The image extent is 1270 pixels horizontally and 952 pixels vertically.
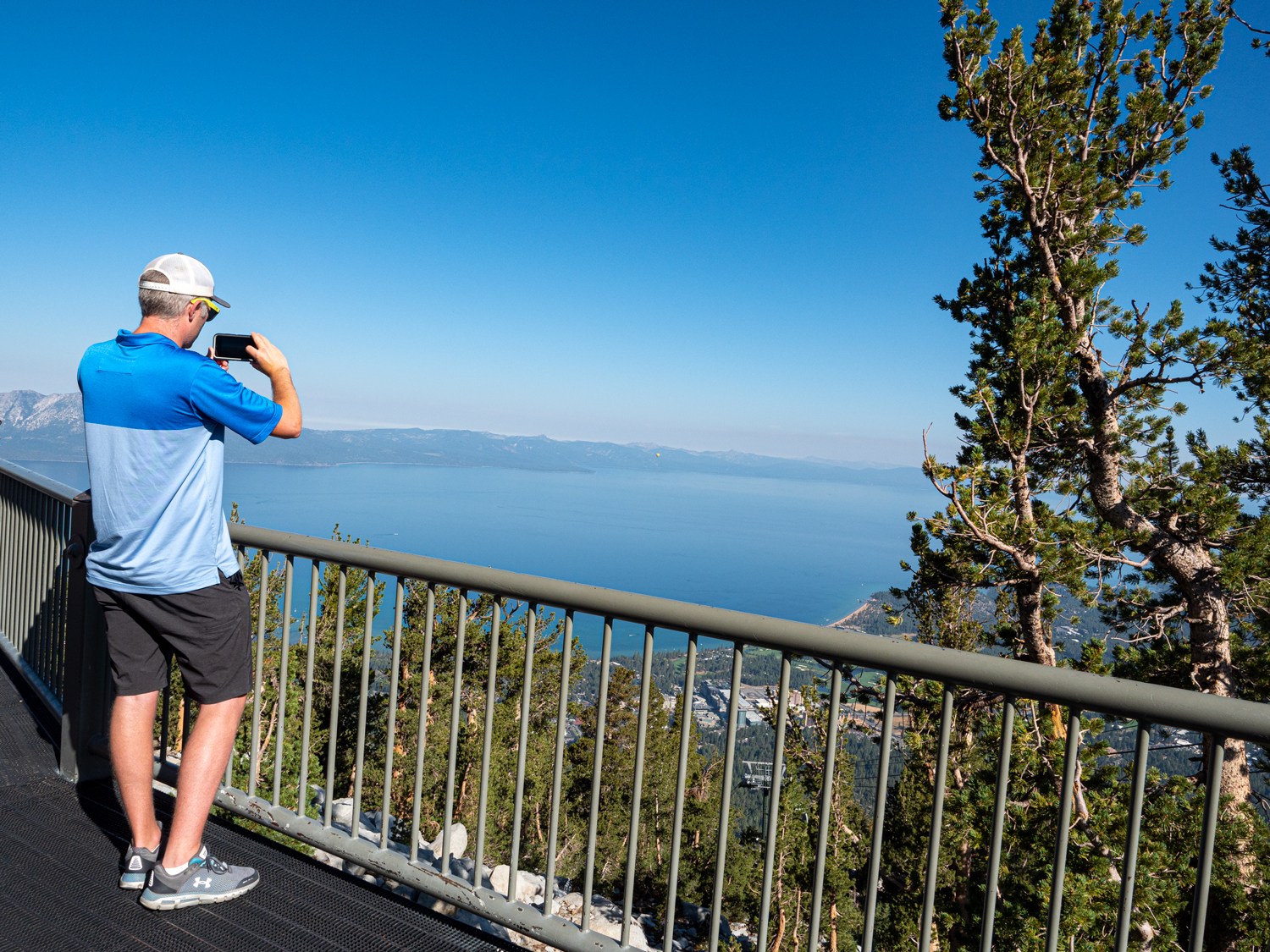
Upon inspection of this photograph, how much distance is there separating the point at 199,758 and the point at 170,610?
455 millimetres

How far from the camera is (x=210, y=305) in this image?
229 centimetres

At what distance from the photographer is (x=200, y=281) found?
89.4 inches

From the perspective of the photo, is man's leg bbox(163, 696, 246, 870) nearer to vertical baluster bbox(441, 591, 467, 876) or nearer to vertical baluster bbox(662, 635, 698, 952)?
vertical baluster bbox(441, 591, 467, 876)

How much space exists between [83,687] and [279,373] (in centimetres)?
190

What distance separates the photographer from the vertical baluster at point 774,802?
6.31ft

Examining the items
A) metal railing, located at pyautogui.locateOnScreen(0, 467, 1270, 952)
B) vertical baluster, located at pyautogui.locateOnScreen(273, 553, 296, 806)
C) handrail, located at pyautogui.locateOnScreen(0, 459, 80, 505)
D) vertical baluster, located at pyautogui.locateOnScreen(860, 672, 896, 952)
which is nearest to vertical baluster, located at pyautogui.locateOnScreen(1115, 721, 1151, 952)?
metal railing, located at pyautogui.locateOnScreen(0, 467, 1270, 952)

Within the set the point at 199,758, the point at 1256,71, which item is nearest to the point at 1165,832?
the point at 199,758

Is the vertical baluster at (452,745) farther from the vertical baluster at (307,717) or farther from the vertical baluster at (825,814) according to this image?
the vertical baluster at (825,814)

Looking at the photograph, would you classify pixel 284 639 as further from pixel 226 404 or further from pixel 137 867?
pixel 226 404

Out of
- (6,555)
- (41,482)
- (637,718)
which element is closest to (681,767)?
(637,718)

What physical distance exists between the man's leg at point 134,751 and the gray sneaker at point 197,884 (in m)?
0.18

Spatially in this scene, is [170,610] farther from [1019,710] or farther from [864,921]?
[1019,710]

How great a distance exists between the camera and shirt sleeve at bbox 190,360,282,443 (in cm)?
214

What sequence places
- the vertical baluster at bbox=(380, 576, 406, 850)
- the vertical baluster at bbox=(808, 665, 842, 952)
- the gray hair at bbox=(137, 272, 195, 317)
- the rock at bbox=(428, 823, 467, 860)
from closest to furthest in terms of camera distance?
the vertical baluster at bbox=(808, 665, 842, 952), the gray hair at bbox=(137, 272, 195, 317), the vertical baluster at bbox=(380, 576, 406, 850), the rock at bbox=(428, 823, 467, 860)
